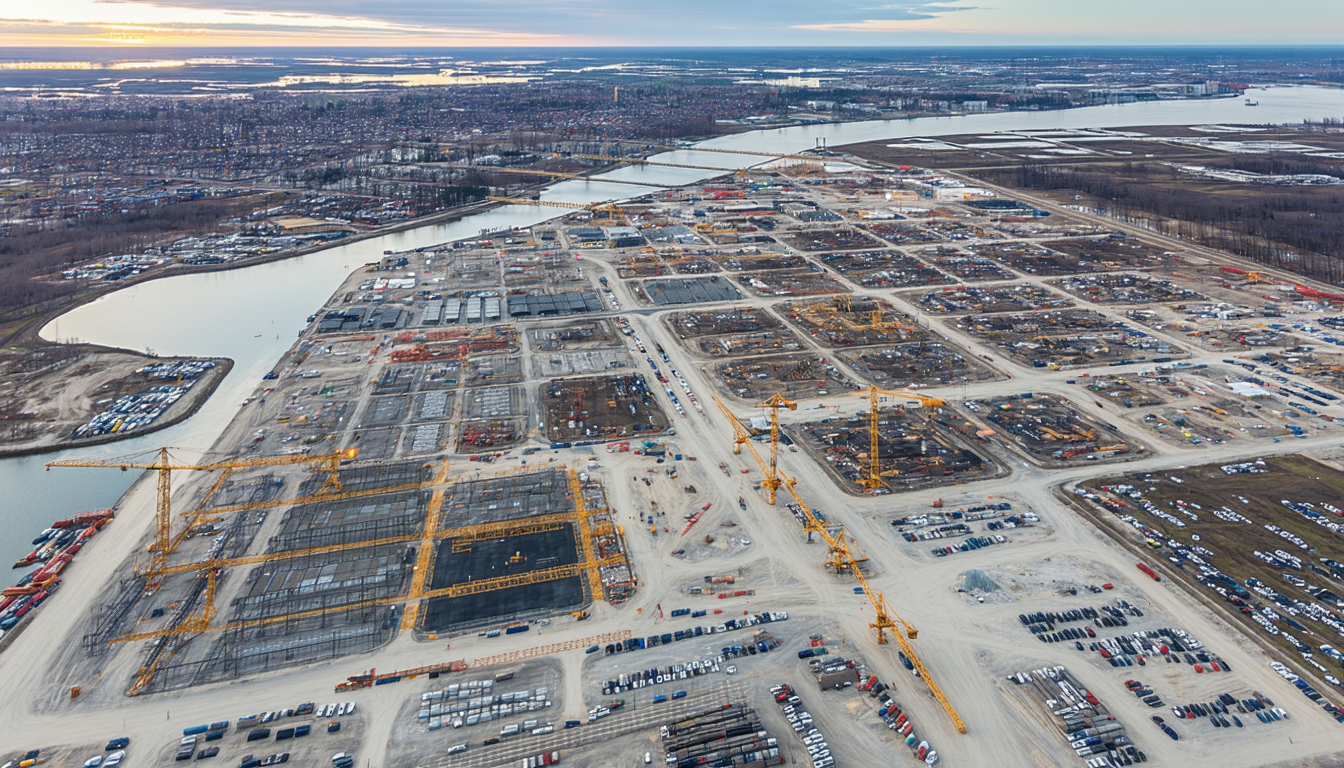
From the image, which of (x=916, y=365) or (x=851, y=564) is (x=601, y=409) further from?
(x=916, y=365)

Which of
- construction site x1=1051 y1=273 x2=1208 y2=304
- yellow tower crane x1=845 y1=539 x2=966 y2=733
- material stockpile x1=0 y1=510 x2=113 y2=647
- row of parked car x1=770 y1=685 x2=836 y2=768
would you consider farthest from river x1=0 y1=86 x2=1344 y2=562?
construction site x1=1051 y1=273 x2=1208 y2=304

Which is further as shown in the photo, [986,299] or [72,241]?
[72,241]

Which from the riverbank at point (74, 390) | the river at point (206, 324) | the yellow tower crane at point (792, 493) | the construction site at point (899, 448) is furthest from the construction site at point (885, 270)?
the riverbank at point (74, 390)

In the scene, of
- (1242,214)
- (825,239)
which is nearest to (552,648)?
(825,239)

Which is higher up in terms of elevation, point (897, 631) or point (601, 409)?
point (601, 409)

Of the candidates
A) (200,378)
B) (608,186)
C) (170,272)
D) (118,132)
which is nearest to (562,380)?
(200,378)

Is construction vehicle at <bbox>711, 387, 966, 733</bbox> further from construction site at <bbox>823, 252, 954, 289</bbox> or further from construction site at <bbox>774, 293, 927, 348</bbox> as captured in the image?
construction site at <bbox>823, 252, 954, 289</bbox>

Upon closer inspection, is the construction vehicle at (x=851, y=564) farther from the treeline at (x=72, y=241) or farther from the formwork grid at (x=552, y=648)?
the treeline at (x=72, y=241)
